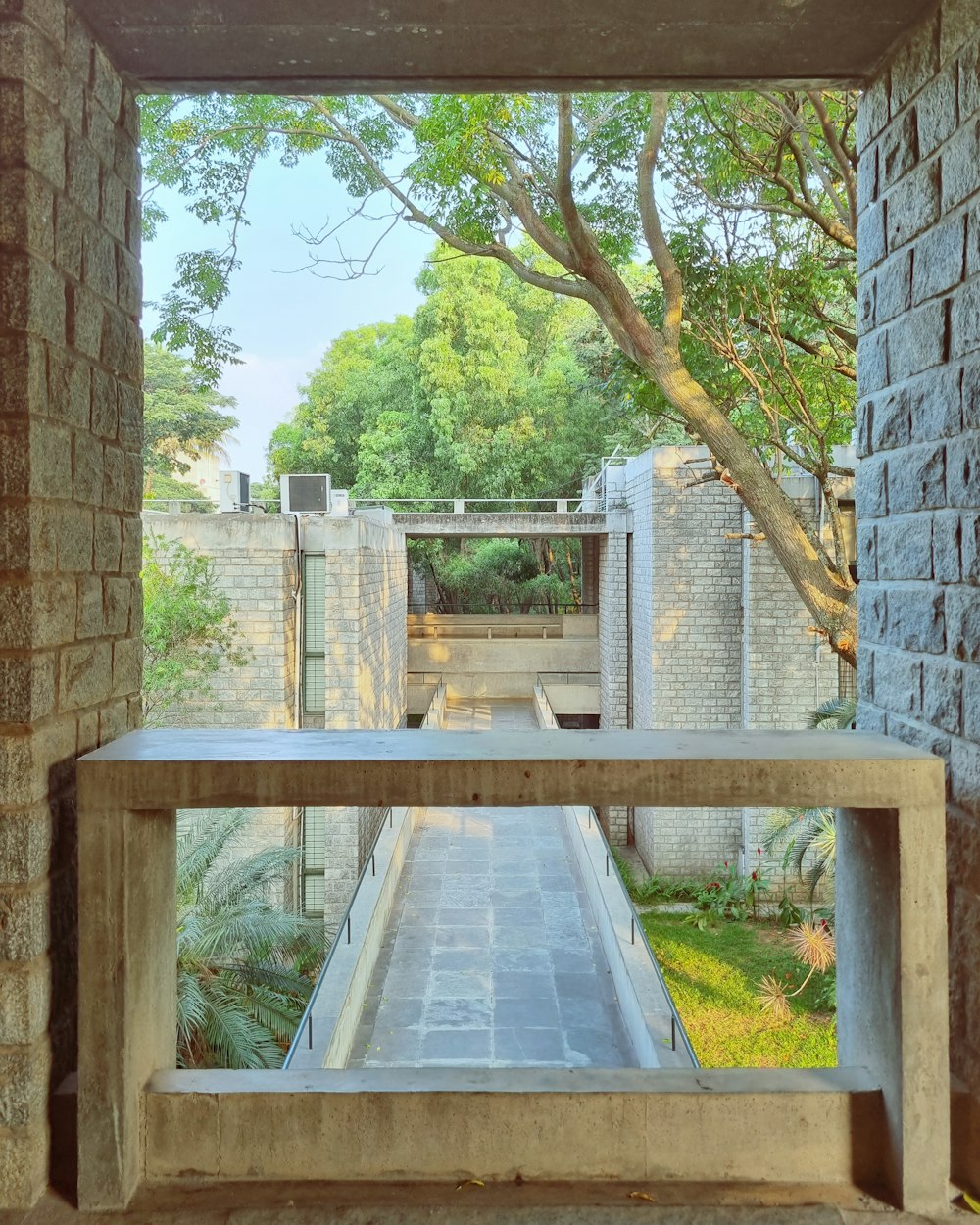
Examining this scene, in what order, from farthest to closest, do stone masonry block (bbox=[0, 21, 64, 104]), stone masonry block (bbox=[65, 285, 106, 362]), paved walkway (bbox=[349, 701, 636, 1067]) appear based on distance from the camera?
paved walkway (bbox=[349, 701, 636, 1067])
stone masonry block (bbox=[65, 285, 106, 362])
stone masonry block (bbox=[0, 21, 64, 104])

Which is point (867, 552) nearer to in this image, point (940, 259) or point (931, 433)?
point (931, 433)

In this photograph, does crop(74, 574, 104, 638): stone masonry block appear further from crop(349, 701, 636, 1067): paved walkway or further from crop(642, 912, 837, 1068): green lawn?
crop(642, 912, 837, 1068): green lawn

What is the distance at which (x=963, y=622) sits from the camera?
2.22 meters

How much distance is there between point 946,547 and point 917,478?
25cm

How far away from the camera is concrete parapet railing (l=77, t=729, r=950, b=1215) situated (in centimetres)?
219

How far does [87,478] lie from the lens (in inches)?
95.0

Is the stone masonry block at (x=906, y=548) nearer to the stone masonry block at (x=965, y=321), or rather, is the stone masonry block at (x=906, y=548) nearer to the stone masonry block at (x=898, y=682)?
the stone masonry block at (x=898, y=682)

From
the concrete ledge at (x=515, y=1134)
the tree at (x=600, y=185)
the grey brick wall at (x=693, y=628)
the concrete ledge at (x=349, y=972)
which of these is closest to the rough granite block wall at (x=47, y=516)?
the concrete ledge at (x=515, y=1134)

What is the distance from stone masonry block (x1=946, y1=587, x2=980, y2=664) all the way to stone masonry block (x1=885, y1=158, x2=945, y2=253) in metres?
0.99

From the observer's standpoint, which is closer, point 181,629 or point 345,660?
point 181,629

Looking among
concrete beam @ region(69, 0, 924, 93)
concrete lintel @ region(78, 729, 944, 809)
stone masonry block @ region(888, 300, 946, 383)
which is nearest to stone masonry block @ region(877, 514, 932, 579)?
stone masonry block @ region(888, 300, 946, 383)

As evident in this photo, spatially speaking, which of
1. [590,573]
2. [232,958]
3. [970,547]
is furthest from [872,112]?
[590,573]

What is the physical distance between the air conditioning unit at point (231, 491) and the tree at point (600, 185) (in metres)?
5.22

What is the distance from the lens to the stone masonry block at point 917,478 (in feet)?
7.73
